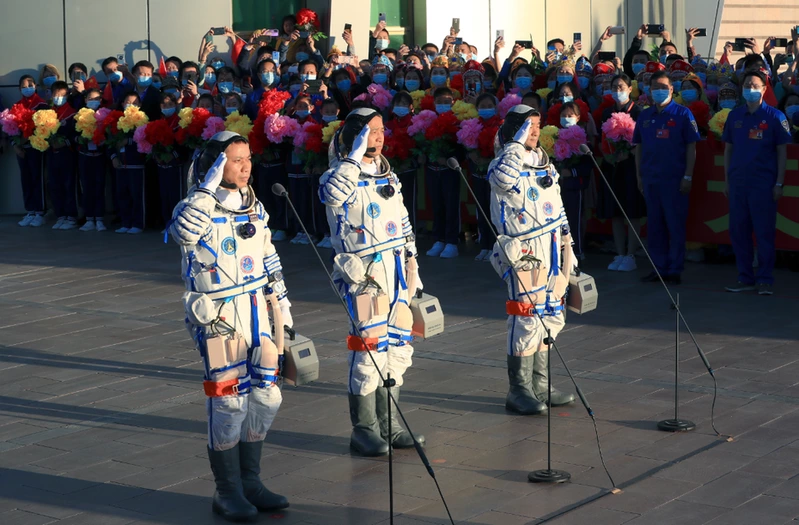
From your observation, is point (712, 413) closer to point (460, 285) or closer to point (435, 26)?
point (460, 285)

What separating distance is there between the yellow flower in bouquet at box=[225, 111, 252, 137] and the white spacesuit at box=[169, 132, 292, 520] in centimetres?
1059

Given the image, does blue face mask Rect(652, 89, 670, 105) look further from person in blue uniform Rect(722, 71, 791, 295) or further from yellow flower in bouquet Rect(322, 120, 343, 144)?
yellow flower in bouquet Rect(322, 120, 343, 144)

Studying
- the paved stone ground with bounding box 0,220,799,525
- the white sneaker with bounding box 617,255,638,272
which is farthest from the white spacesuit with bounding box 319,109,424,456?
the white sneaker with bounding box 617,255,638,272

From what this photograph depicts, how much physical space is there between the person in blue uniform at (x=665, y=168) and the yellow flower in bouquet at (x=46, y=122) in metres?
9.86

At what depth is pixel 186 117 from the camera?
1816cm

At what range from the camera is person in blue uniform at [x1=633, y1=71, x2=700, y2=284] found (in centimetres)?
1397

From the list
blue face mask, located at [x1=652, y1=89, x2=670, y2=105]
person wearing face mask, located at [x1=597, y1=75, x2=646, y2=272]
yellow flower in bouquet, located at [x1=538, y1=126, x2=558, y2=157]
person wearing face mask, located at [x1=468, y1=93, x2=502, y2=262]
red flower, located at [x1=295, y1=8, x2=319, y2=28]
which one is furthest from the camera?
red flower, located at [x1=295, y1=8, x2=319, y2=28]

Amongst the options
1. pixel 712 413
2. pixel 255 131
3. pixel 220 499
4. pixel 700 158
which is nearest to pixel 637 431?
pixel 712 413

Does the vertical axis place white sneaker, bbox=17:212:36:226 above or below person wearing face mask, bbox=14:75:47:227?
below

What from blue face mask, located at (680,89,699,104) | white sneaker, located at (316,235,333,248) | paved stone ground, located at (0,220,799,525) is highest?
blue face mask, located at (680,89,699,104)

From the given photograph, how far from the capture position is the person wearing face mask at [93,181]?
19953 millimetres

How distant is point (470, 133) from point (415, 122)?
0.94 m

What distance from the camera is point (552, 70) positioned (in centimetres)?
1669

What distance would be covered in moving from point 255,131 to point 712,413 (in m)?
10.2
